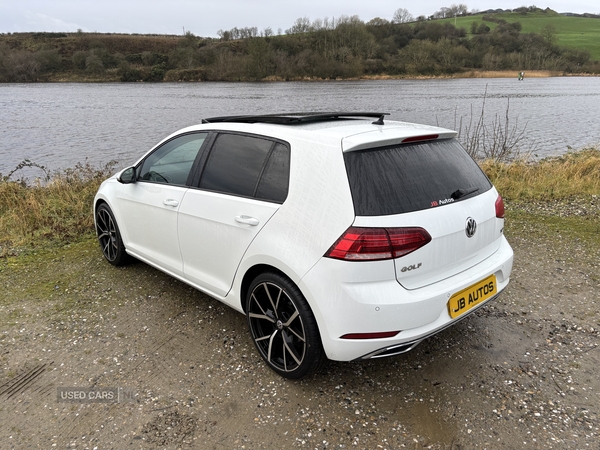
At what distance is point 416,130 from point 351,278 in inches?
45.1

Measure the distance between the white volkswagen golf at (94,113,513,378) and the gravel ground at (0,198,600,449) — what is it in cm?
36

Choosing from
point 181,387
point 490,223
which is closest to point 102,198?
point 181,387

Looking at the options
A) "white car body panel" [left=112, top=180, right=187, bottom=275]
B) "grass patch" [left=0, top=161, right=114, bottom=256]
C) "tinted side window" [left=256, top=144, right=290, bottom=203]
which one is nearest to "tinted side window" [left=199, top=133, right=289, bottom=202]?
"tinted side window" [left=256, top=144, right=290, bottom=203]

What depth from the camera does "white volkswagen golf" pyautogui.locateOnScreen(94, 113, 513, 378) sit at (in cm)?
241

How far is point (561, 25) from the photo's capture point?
107 metres

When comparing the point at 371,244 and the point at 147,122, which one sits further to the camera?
the point at 147,122

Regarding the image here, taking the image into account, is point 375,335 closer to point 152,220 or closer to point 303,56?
point 152,220

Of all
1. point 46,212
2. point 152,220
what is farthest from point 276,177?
point 46,212

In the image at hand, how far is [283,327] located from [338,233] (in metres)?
0.83

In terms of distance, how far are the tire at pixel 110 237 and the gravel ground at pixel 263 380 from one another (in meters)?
0.43

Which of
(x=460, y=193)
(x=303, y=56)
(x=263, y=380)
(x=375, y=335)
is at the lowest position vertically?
(x=263, y=380)

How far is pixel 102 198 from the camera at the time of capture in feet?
15.7

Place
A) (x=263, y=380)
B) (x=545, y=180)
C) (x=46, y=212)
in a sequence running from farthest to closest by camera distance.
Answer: (x=545, y=180) → (x=46, y=212) → (x=263, y=380)

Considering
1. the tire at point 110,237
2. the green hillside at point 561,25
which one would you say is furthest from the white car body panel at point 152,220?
the green hillside at point 561,25
